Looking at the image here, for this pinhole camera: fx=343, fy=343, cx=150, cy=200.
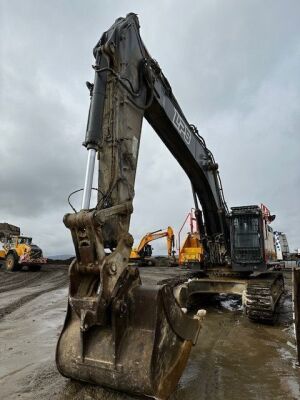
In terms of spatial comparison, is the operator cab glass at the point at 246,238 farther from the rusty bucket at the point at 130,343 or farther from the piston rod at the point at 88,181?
the piston rod at the point at 88,181

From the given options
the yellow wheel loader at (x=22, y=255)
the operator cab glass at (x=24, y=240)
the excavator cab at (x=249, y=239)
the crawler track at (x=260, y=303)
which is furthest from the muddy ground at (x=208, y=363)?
the operator cab glass at (x=24, y=240)

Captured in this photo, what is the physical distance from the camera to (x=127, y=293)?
11.0 feet

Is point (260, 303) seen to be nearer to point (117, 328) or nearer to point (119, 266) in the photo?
point (117, 328)

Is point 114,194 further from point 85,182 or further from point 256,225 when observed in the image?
point 256,225

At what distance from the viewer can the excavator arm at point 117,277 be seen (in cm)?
303

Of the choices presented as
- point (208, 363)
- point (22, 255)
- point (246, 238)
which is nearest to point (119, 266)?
point (208, 363)

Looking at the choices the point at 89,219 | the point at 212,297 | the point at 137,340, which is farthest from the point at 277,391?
the point at 212,297

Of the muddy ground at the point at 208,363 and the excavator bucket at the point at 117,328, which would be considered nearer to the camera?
the excavator bucket at the point at 117,328

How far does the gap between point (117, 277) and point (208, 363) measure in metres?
2.13

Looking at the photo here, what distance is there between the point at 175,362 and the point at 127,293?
786 mm

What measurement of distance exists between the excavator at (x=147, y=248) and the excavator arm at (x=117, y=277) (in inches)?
764

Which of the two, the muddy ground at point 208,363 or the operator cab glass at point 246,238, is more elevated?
the operator cab glass at point 246,238

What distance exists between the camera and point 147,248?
25938 mm

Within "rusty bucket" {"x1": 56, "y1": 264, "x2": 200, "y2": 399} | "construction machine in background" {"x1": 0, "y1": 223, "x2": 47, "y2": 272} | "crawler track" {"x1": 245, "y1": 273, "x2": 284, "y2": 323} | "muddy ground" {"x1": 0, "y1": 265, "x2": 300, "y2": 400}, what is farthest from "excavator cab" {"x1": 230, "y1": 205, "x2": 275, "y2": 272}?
"construction machine in background" {"x1": 0, "y1": 223, "x2": 47, "y2": 272}
